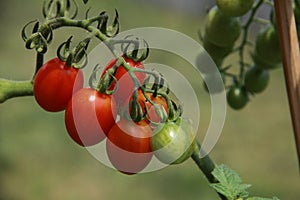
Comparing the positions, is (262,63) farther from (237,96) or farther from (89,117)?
(89,117)

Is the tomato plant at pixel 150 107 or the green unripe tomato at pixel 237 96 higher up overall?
the tomato plant at pixel 150 107

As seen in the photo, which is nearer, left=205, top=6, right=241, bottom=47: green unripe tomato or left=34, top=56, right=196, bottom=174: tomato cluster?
left=34, top=56, right=196, bottom=174: tomato cluster

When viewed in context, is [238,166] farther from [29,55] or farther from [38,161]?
[29,55]

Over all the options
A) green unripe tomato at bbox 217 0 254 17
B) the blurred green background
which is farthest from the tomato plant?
the blurred green background

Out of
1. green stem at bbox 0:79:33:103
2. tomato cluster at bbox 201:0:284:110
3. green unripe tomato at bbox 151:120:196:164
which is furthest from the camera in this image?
tomato cluster at bbox 201:0:284:110

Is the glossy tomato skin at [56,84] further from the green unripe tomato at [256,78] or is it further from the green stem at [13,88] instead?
the green unripe tomato at [256,78]

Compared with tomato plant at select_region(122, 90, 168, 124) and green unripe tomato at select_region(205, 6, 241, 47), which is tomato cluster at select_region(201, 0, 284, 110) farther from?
tomato plant at select_region(122, 90, 168, 124)

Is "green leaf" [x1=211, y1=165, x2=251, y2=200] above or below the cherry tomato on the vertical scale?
below

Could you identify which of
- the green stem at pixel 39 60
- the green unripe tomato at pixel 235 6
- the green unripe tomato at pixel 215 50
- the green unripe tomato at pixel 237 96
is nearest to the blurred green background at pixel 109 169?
the green unripe tomato at pixel 237 96
